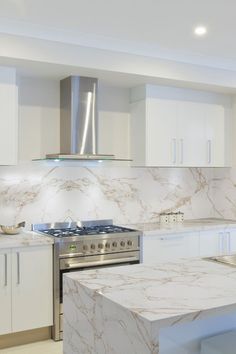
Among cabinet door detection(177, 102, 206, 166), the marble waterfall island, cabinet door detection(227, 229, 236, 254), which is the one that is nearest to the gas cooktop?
cabinet door detection(177, 102, 206, 166)

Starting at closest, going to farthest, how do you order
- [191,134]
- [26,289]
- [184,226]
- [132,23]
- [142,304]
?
[142,304] < [132,23] < [26,289] < [184,226] < [191,134]

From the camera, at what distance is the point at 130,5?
3.11 m

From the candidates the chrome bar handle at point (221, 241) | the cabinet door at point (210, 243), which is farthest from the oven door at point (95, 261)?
the chrome bar handle at point (221, 241)

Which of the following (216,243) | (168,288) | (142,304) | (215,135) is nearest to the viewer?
(142,304)

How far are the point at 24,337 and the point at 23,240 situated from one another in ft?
2.85

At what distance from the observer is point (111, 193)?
4.70 m

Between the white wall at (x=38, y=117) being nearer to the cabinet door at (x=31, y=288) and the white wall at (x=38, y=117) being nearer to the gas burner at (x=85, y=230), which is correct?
the gas burner at (x=85, y=230)

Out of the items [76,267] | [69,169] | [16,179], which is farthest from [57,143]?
[76,267]

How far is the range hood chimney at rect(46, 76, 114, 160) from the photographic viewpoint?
4125 millimetres

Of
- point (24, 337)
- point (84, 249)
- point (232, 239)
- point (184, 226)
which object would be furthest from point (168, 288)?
point (232, 239)

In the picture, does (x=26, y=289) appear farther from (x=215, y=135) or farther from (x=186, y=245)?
(x=215, y=135)

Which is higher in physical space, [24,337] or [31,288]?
[31,288]

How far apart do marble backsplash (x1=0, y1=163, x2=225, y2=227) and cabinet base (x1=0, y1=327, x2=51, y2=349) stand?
1051 mm

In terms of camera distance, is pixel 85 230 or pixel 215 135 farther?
pixel 215 135
